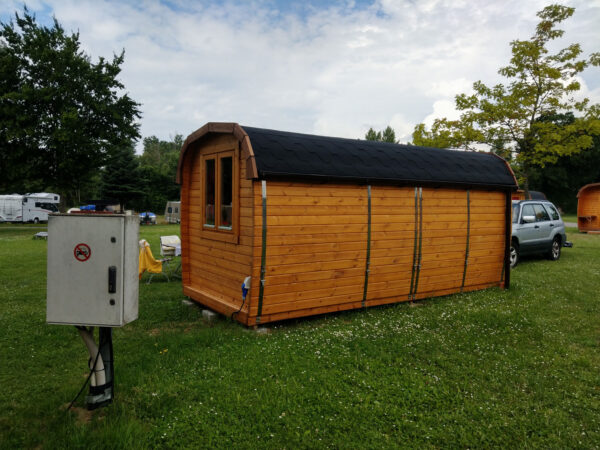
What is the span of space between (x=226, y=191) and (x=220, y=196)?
Result: 0.56ft

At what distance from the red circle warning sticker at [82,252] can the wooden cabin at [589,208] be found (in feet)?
92.1

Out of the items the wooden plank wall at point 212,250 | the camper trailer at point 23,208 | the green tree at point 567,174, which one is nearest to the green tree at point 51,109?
the camper trailer at point 23,208

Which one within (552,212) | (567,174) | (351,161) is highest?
(567,174)

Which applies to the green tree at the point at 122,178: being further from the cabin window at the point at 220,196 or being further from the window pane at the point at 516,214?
the cabin window at the point at 220,196

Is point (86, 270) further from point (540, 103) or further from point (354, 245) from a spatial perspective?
point (540, 103)

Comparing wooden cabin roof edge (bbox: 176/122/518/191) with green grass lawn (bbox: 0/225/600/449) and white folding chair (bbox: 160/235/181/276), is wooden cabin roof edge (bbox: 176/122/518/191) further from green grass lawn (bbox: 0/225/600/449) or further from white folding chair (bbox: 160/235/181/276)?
white folding chair (bbox: 160/235/181/276)

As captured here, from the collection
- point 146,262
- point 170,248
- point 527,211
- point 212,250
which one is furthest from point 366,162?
point 527,211

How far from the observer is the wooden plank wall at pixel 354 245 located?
6.28 meters

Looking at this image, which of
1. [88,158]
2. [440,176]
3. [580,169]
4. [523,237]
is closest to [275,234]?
[440,176]

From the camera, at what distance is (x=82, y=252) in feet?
12.1

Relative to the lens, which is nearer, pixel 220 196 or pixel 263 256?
pixel 263 256

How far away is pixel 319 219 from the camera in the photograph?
262 inches

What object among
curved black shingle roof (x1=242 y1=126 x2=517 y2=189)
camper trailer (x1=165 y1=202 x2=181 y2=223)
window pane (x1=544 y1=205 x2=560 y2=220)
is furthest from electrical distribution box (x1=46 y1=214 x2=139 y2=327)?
camper trailer (x1=165 y1=202 x2=181 y2=223)

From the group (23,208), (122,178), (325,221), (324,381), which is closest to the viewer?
(324,381)
